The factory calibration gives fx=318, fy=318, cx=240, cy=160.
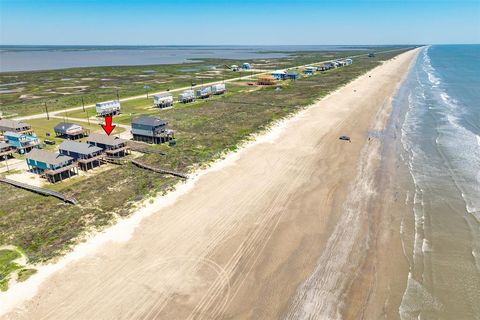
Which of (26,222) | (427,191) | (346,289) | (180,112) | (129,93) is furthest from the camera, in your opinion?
(129,93)

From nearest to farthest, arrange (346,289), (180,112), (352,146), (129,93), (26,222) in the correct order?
(346,289) → (26,222) → (352,146) → (180,112) → (129,93)

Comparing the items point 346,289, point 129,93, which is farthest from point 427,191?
point 129,93

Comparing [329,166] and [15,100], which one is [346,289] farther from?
[15,100]

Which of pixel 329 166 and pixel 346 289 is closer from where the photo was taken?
pixel 346 289

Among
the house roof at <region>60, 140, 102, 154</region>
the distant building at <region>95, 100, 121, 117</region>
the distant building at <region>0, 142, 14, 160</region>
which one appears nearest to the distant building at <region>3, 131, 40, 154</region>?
the distant building at <region>0, 142, 14, 160</region>

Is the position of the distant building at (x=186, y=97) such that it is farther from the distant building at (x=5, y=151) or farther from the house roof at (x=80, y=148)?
the distant building at (x=5, y=151)

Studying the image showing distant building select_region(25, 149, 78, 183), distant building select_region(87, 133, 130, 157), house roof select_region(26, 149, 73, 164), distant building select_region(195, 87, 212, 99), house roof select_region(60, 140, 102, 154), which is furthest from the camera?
distant building select_region(195, 87, 212, 99)

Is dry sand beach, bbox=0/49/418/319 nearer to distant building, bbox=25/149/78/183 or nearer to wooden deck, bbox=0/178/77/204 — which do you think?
wooden deck, bbox=0/178/77/204
